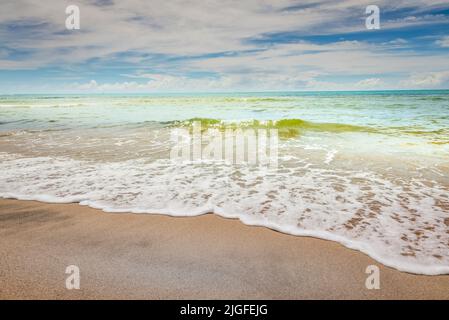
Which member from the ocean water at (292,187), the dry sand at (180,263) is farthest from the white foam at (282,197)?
the dry sand at (180,263)

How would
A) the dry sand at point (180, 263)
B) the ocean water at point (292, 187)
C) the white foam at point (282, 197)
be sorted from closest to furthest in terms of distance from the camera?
the dry sand at point (180, 263), the white foam at point (282, 197), the ocean water at point (292, 187)

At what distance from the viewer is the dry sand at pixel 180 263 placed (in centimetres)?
231

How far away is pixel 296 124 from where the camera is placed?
14758mm

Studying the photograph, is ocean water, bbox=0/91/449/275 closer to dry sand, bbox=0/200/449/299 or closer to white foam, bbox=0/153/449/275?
white foam, bbox=0/153/449/275

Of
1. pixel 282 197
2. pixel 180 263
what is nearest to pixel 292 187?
pixel 282 197

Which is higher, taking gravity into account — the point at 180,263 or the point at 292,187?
the point at 292,187

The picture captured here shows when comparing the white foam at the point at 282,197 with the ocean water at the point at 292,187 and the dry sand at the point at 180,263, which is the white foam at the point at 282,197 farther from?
the dry sand at the point at 180,263

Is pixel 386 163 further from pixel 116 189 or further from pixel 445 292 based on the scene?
pixel 116 189

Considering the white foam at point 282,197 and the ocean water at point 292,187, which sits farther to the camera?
the ocean water at point 292,187

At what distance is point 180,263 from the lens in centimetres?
269

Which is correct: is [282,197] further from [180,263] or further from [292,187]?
[180,263]

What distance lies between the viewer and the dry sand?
2.31 metres

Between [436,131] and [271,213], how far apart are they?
426 inches

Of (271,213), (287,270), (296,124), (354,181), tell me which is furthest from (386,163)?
(296,124)
